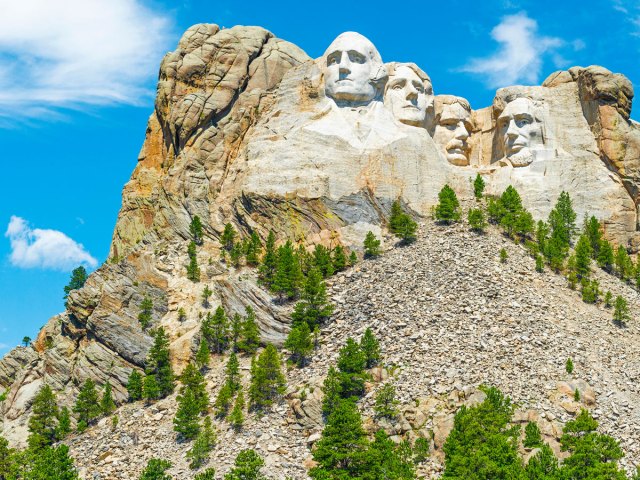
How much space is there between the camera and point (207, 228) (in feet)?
248

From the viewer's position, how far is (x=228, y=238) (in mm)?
74125

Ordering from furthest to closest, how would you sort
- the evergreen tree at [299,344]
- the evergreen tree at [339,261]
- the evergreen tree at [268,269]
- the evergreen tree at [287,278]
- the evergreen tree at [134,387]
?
the evergreen tree at [339,261] < the evergreen tree at [268,269] < the evergreen tree at [287,278] < the evergreen tree at [134,387] < the evergreen tree at [299,344]

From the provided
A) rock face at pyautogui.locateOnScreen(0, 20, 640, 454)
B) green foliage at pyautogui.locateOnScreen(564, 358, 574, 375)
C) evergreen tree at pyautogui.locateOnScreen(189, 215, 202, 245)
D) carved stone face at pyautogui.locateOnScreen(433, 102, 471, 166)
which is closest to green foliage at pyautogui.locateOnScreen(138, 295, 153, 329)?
rock face at pyautogui.locateOnScreen(0, 20, 640, 454)

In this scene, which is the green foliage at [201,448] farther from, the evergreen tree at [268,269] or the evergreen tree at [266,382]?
the evergreen tree at [268,269]

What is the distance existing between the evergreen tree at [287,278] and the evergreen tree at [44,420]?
13.6 meters

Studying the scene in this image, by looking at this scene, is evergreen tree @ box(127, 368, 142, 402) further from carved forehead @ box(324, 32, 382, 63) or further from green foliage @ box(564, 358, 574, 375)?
carved forehead @ box(324, 32, 382, 63)

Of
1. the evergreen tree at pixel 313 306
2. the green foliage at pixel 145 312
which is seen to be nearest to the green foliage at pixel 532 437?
the evergreen tree at pixel 313 306

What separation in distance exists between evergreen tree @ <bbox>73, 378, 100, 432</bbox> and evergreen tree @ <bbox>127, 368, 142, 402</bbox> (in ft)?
5.97

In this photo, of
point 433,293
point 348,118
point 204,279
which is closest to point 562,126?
point 348,118

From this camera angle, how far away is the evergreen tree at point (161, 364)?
66375 millimetres

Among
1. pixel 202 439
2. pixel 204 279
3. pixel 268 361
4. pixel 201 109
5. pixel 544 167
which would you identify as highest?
pixel 201 109

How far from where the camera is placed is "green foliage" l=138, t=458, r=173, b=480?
190ft

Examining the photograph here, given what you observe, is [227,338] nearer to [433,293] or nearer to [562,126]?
[433,293]

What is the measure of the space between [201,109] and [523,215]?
21471 mm
